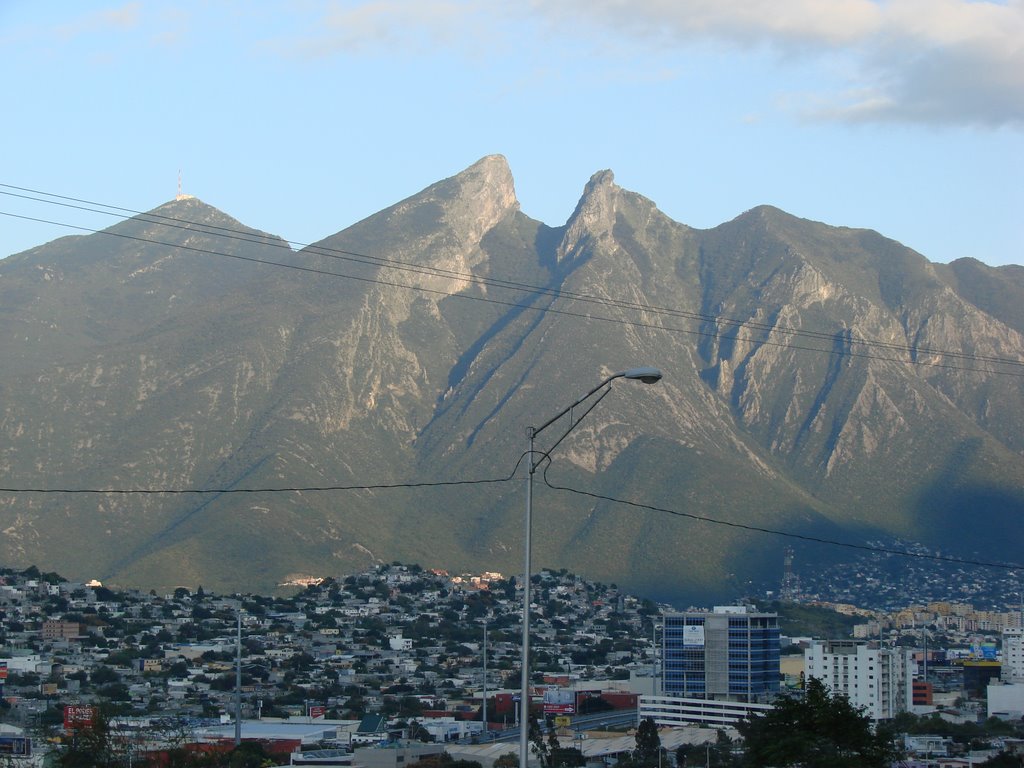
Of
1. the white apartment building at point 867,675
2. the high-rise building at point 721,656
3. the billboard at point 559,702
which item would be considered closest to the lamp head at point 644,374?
the billboard at point 559,702

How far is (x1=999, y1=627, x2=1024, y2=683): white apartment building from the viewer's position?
154500 millimetres

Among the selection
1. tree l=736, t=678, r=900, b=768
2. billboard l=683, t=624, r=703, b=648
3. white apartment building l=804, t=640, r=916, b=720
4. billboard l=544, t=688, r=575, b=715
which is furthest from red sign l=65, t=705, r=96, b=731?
white apartment building l=804, t=640, r=916, b=720

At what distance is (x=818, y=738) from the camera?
53.7 meters

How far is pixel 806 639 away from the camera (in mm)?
182875

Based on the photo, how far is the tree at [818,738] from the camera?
5272 centimetres

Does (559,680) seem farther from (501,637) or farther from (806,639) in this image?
(806,639)

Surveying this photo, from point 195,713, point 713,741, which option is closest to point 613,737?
point 713,741

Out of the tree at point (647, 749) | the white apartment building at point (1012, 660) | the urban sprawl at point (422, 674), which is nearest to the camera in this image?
the tree at point (647, 749)

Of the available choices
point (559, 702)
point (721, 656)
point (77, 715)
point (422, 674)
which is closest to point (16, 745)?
point (77, 715)

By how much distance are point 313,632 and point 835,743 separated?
120 meters

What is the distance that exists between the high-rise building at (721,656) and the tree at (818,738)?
6963cm

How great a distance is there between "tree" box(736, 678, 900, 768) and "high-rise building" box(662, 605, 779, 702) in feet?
228

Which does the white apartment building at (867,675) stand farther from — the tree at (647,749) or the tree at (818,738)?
the tree at (818,738)

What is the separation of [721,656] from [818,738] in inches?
2915
